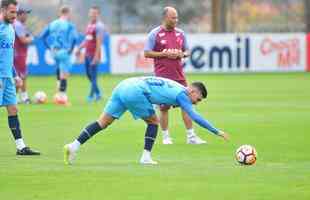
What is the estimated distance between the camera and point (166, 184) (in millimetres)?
13125

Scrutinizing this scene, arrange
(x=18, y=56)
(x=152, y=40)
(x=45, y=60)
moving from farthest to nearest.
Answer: (x=45, y=60)
(x=18, y=56)
(x=152, y=40)

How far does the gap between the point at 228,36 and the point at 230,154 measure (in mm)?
27909

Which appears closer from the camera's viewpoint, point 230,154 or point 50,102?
point 230,154

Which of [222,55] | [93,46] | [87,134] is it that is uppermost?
[93,46]

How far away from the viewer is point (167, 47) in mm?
18781

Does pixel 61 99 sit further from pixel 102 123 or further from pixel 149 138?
pixel 149 138

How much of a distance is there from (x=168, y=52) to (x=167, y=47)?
0.18 meters

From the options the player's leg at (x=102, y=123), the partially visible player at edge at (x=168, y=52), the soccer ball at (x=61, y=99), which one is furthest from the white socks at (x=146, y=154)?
the soccer ball at (x=61, y=99)

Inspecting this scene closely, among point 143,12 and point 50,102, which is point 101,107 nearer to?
point 50,102

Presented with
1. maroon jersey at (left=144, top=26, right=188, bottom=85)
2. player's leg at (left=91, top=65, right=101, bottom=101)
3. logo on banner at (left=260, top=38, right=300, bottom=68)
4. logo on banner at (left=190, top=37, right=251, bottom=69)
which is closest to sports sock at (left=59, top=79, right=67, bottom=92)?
player's leg at (left=91, top=65, right=101, bottom=101)

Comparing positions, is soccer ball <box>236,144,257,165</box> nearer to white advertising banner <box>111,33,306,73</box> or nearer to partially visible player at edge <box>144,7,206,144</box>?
partially visible player at edge <box>144,7,206,144</box>

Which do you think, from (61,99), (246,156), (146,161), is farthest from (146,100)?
(61,99)

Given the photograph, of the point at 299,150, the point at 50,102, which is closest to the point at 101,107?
the point at 50,102

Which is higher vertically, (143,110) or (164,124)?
(143,110)
